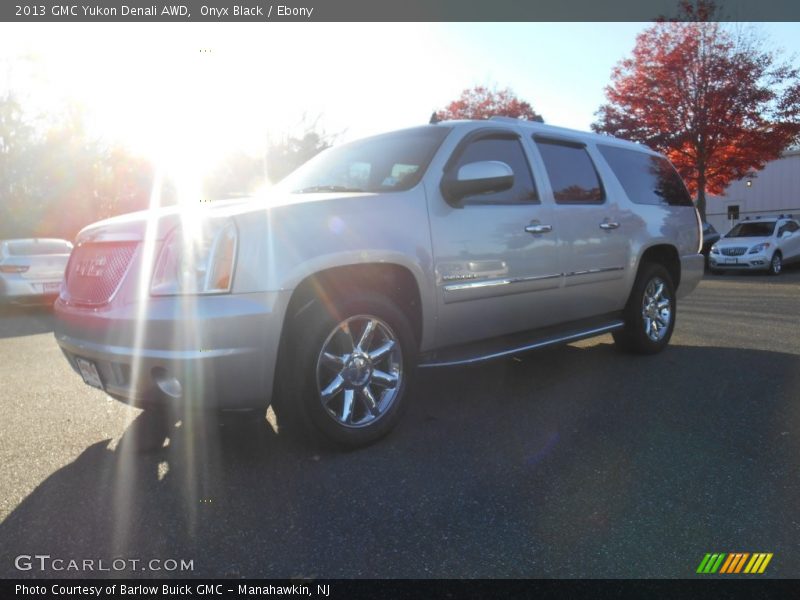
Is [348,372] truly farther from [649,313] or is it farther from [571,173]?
[649,313]

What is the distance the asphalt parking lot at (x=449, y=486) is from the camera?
2311 mm

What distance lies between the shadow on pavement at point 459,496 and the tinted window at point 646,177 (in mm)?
2065

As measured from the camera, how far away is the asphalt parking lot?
7.58ft

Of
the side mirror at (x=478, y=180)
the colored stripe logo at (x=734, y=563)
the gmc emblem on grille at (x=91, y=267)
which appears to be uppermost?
the side mirror at (x=478, y=180)

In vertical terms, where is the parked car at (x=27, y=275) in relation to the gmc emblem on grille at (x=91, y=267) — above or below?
below

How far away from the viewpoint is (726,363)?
17.4 feet

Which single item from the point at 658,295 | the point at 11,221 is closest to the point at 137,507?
the point at 658,295

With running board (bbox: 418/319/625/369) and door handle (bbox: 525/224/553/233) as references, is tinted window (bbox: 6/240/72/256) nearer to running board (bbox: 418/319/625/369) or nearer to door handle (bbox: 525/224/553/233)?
running board (bbox: 418/319/625/369)

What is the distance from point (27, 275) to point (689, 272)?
384 inches

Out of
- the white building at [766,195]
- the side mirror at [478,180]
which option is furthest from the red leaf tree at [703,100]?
the side mirror at [478,180]

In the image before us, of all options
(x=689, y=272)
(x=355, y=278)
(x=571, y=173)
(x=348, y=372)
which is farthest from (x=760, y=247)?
(x=348, y=372)

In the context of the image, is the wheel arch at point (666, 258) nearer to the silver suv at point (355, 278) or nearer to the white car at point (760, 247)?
the silver suv at point (355, 278)

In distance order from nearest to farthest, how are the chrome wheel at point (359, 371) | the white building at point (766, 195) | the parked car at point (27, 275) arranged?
the chrome wheel at point (359, 371) < the parked car at point (27, 275) < the white building at point (766, 195)
